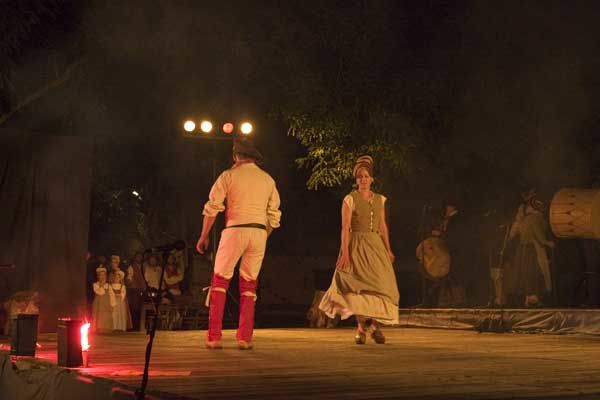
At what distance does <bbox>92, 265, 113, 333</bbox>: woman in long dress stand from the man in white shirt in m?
5.27

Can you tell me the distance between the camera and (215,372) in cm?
499

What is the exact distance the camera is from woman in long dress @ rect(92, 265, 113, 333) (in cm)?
1186

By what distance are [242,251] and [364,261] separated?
147cm

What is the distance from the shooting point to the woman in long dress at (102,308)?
→ 11859 mm

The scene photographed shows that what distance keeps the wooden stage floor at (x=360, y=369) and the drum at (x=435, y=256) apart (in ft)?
17.5

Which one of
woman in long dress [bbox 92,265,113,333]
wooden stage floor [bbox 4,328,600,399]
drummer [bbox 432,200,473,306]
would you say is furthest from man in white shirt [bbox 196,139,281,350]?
drummer [bbox 432,200,473,306]

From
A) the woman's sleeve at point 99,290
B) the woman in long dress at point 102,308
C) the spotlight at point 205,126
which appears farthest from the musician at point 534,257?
the woman's sleeve at point 99,290

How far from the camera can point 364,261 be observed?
791cm

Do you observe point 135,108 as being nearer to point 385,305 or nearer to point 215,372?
point 385,305

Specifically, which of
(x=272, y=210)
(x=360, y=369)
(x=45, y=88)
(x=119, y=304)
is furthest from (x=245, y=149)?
(x=45, y=88)

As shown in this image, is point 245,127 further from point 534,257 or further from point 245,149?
point 245,149

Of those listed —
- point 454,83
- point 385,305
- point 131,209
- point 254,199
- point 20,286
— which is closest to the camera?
point 254,199

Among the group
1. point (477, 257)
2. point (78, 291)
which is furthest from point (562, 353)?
point (477, 257)

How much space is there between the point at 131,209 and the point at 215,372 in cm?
1863
